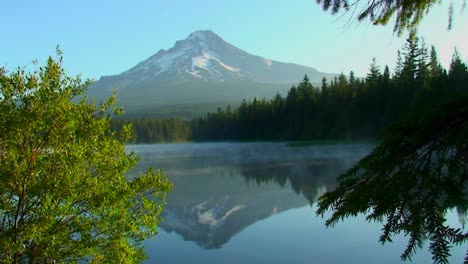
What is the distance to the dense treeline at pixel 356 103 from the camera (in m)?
70.4

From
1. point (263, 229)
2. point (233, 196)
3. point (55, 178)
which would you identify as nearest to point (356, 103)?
point (233, 196)

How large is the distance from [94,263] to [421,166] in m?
9.23

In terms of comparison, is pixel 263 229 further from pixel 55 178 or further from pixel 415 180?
pixel 415 180

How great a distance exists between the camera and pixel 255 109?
129 metres

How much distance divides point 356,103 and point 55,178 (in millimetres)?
87445

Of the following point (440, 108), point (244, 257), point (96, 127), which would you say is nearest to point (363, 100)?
point (244, 257)

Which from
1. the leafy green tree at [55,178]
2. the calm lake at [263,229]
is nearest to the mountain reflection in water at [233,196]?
the calm lake at [263,229]

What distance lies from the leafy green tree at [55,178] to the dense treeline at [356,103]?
60.4 meters

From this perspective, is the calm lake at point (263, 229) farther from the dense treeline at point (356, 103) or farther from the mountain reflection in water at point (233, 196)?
the dense treeline at point (356, 103)

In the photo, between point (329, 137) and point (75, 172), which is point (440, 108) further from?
point (329, 137)

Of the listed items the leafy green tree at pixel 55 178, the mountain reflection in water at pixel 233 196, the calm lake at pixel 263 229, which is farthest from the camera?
the mountain reflection in water at pixel 233 196

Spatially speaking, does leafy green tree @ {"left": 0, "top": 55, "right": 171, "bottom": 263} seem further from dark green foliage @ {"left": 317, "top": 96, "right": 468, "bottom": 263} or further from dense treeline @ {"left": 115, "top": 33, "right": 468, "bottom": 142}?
dense treeline @ {"left": 115, "top": 33, "right": 468, "bottom": 142}

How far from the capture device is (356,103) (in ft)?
300

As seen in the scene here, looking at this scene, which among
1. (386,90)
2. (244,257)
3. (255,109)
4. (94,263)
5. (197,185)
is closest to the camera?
(94,263)
